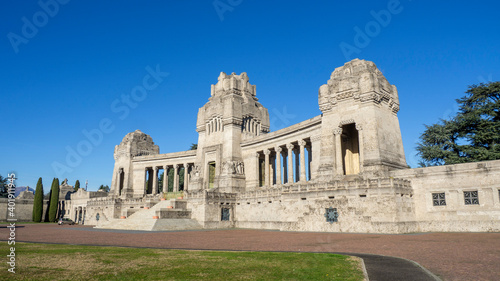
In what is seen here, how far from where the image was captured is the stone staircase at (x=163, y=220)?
→ 4025cm

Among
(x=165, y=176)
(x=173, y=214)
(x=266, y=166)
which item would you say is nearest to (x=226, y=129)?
(x=266, y=166)

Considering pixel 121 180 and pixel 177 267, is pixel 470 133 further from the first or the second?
pixel 121 180

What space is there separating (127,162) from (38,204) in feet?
88.9

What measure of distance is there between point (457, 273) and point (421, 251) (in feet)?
18.6

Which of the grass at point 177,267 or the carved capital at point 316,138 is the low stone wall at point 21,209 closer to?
the carved capital at point 316,138

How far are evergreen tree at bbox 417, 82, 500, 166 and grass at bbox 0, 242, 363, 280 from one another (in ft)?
131

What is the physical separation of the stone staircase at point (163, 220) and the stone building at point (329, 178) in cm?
16

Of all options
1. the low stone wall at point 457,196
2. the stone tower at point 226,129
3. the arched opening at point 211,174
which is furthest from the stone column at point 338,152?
the arched opening at point 211,174

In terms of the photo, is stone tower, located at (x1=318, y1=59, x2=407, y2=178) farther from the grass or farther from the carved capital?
the grass

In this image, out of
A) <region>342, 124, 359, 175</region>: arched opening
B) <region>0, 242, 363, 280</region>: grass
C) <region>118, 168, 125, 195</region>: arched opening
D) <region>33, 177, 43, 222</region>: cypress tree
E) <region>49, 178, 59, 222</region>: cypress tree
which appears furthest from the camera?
<region>49, 178, 59, 222</region>: cypress tree

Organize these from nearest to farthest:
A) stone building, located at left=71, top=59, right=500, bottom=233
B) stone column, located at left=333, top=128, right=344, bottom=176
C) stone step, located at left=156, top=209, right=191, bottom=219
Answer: stone building, located at left=71, top=59, right=500, bottom=233, stone column, located at left=333, top=128, right=344, bottom=176, stone step, located at left=156, top=209, right=191, bottom=219

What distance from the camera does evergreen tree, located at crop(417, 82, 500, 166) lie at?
4406 cm

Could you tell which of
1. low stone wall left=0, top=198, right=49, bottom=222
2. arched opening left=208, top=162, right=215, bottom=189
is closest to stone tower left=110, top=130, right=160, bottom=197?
arched opening left=208, top=162, right=215, bottom=189

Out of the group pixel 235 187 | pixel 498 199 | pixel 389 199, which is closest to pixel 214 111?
pixel 235 187
